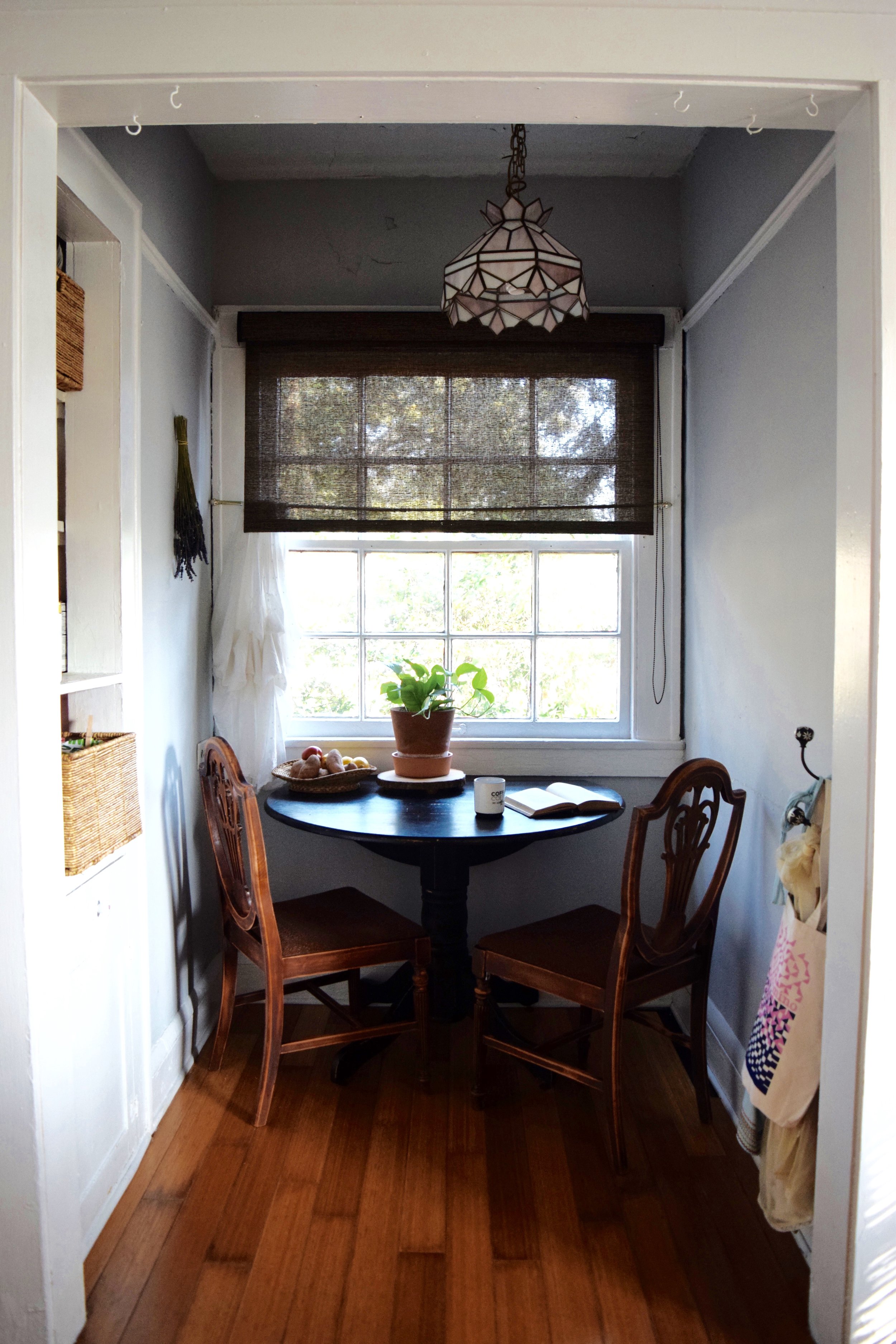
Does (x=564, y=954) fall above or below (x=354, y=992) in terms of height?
above

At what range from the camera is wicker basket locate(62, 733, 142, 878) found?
1.74 meters

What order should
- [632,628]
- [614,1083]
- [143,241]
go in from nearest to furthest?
[614,1083] < [143,241] < [632,628]

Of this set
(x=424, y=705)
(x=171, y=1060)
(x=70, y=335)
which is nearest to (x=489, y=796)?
(x=424, y=705)

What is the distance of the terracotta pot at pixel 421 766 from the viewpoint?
2883 millimetres

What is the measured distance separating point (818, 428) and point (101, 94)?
61.5 inches

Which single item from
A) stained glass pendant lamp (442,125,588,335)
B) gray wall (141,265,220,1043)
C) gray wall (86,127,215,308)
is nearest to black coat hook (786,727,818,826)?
stained glass pendant lamp (442,125,588,335)

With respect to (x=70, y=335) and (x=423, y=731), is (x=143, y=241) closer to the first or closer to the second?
(x=70, y=335)

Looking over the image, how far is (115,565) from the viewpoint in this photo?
2105mm

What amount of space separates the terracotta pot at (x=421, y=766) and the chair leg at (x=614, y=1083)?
97 centimetres

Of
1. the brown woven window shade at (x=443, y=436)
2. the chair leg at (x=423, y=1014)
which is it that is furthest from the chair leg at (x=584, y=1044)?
the brown woven window shade at (x=443, y=436)

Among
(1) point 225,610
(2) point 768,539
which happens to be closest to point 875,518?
(2) point 768,539

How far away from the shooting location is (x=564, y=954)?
239 centimetres

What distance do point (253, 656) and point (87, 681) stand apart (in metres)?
1.01

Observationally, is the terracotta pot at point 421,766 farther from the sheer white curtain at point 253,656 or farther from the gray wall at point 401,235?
the gray wall at point 401,235
